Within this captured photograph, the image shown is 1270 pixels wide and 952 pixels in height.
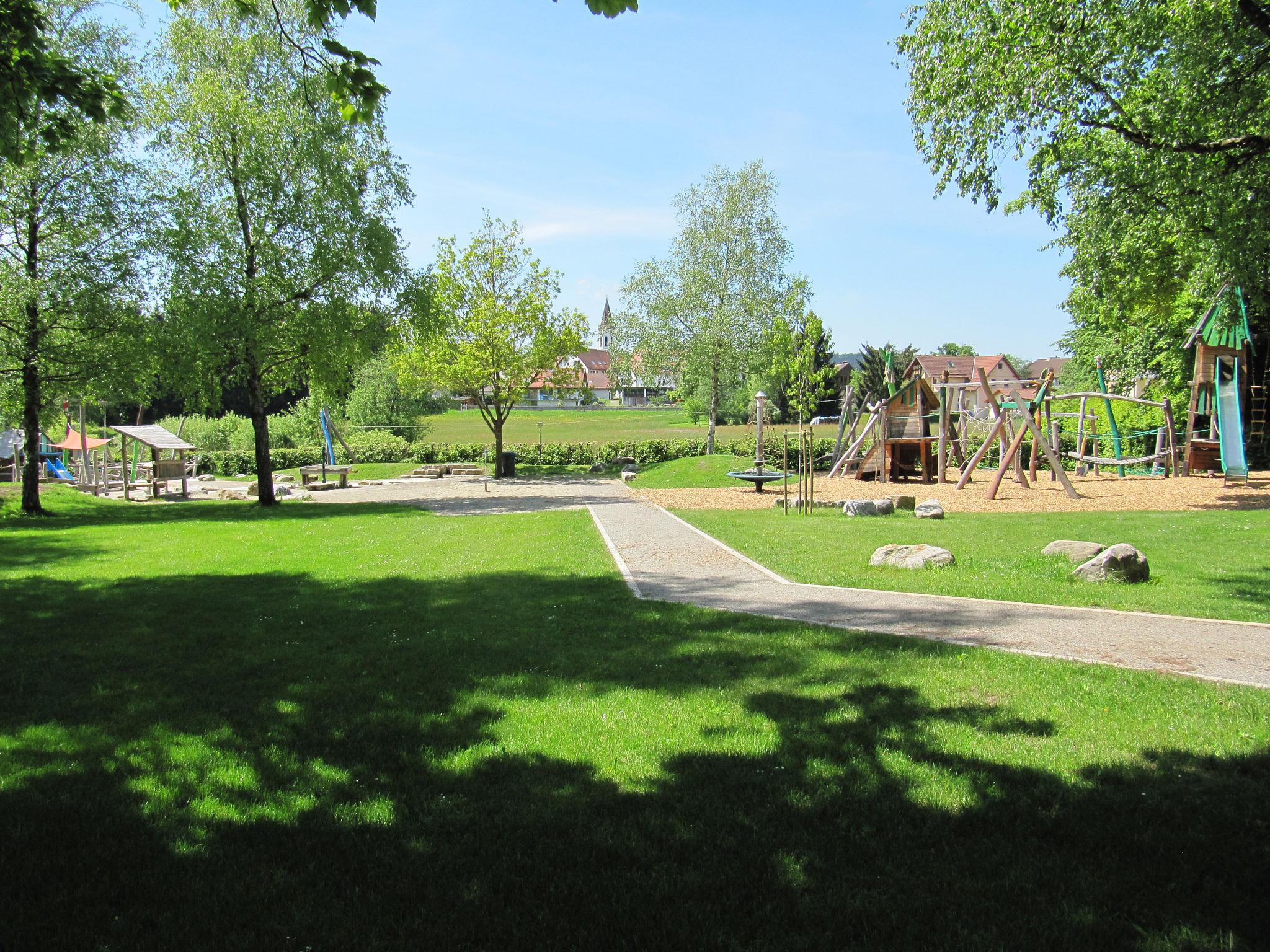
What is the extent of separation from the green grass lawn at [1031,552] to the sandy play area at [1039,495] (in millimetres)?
1429

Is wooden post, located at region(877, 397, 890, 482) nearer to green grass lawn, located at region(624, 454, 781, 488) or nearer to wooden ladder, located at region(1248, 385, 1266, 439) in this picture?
green grass lawn, located at region(624, 454, 781, 488)

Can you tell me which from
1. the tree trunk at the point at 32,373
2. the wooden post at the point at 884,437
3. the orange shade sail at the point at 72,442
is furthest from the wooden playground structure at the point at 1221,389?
the orange shade sail at the point at 72,442

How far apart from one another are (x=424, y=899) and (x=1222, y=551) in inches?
456

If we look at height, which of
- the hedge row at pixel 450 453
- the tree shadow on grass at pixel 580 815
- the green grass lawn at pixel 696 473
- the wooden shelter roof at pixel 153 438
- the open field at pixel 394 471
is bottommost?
the tree shadow on grass at pixel 580 815

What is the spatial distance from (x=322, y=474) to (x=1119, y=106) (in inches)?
965

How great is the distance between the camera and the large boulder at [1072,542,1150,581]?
350 inches

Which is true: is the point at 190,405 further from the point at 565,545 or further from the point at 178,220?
the point at 565,545

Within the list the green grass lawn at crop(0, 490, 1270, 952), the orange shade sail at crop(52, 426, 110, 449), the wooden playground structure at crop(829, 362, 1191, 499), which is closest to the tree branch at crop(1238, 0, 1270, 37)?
the green grass lawn at crop(0, 490, 1270, 952)

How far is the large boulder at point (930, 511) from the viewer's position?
1591cm

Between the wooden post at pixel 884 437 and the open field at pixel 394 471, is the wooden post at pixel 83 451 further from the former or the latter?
the wooden post at pixel 884 437

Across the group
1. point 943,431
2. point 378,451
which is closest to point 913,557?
point 943,431

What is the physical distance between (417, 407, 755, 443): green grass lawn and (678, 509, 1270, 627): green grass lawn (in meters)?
25.0

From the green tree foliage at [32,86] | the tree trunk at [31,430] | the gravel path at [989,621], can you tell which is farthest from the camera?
the tree trunk at [31,430]

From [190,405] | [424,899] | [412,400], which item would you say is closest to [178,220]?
[190,405]
